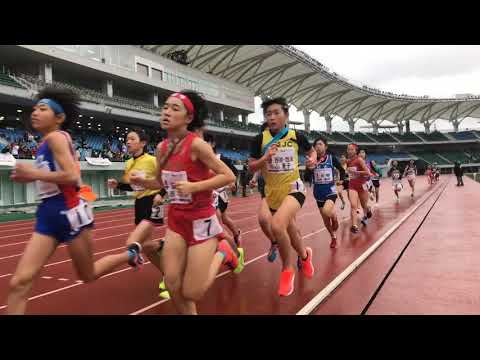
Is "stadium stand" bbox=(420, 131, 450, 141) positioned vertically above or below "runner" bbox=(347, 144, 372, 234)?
above

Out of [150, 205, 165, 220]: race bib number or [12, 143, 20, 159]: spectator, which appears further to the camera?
[12, 143, 20, 159]: spectator

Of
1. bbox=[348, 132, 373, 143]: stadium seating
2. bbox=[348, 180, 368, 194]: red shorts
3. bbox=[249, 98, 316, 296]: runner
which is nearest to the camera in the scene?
bbox=[249, 98, 316, 296]: runner

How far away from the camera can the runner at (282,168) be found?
4.44 meters

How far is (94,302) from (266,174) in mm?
2558

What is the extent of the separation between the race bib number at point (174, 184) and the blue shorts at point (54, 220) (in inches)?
33.2

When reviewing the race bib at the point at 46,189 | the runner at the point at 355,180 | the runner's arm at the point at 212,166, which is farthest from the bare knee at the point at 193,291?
the runner at the point at 355,180

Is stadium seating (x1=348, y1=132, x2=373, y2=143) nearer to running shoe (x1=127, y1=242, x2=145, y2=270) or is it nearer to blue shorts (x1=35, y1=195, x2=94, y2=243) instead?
running shoe (x1=127, y1=242, x2=145, y2=270)

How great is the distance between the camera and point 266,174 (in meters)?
4.84

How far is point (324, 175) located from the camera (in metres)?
7.36

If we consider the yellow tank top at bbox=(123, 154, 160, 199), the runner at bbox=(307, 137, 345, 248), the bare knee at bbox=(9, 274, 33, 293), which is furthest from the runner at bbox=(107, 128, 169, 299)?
the runner at bbox=(307, 137, 345, 248)

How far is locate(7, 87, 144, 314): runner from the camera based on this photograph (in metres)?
2.95

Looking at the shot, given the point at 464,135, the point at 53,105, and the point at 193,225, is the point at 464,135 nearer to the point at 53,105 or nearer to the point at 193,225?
the point at 193,225

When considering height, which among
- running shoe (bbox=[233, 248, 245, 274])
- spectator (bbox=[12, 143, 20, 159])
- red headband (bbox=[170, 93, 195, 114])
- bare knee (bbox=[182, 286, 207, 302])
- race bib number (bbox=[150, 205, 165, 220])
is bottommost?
running shoe (bbox=[233, 248, 245, 274])

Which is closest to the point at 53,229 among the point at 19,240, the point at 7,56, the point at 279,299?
the point at 279,299
